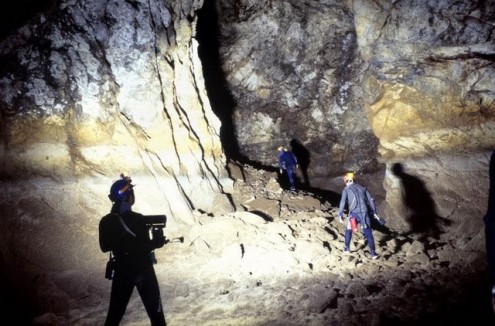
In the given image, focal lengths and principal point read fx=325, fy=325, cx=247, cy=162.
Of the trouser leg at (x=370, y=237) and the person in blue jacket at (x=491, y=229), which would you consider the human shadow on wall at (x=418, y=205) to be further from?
the person in blue jacket at (x=491, y=229)

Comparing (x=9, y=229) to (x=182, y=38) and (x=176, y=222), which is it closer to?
(x=176, y=222)

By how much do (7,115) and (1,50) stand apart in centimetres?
152

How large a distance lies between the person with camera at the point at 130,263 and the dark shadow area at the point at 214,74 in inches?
303

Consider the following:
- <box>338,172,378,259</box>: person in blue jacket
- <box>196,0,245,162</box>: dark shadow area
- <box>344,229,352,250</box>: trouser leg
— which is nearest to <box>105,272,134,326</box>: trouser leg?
<box>338,172,378,259</box>: person in blue jacket

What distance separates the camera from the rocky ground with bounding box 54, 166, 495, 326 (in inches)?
187

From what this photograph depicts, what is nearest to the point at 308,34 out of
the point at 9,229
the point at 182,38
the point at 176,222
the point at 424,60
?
the point at 424,60

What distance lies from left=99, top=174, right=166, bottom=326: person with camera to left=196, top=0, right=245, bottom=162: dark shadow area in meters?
7.70

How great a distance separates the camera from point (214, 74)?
12891mm

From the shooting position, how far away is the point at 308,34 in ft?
40.1

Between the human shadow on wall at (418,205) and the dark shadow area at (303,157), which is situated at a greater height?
the dark shadow area at (303,157)

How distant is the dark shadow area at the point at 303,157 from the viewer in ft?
47.6

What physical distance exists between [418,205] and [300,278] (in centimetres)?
621

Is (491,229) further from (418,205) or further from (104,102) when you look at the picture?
(418,205)

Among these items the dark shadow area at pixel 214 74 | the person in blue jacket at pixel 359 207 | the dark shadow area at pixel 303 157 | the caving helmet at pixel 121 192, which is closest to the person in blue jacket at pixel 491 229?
the caving helmet at pixel 121 192
